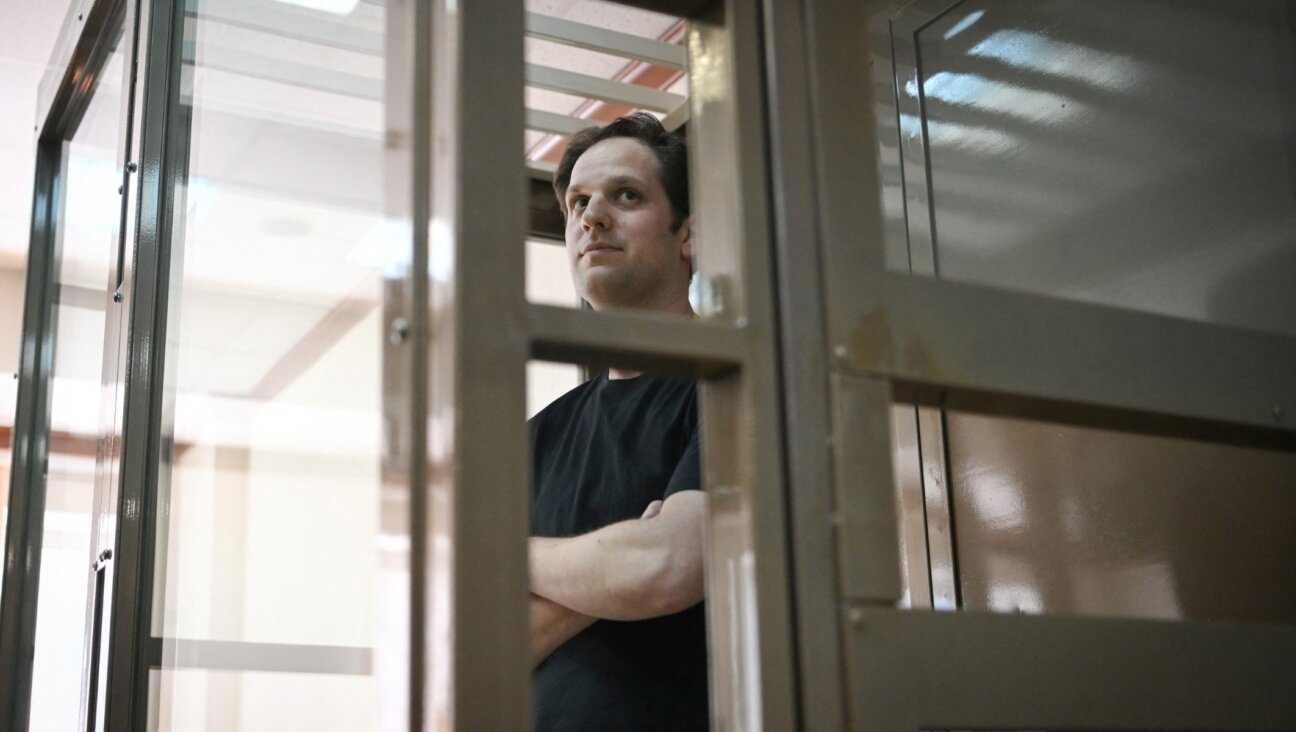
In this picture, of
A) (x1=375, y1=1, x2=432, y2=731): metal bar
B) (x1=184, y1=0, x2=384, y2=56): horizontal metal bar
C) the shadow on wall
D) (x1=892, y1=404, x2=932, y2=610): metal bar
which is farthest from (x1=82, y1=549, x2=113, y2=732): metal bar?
the shadow on wall

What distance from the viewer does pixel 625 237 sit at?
61.0 inches

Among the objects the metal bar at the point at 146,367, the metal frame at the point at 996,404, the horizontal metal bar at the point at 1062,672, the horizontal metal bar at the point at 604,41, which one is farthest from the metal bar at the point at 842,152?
the metal bar at the point at 146,367

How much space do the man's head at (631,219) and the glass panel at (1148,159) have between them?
1.29 feet

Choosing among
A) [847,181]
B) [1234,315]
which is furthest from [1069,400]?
[1234,315]

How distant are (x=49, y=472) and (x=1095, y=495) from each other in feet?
5.27

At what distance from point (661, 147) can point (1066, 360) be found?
917 mm

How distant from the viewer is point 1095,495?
1231 millimetres

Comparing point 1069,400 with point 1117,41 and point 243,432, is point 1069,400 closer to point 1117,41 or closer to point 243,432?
point 1117,41

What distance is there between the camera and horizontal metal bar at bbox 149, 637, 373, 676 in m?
1.07

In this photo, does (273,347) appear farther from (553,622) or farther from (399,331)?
(399,331)

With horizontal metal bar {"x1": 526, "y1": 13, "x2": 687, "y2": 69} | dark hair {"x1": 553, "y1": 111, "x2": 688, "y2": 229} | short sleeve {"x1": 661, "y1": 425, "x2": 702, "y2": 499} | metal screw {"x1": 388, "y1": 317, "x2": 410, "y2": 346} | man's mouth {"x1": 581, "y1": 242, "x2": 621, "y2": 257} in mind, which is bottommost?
metal screw {"x1": 388, "y1": 317, "x2": 410, "y2": 346}

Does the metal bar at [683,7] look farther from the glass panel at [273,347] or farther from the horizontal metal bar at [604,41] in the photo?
the horizontal metal bar at [604,41]

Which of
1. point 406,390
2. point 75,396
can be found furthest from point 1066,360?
point 75,396

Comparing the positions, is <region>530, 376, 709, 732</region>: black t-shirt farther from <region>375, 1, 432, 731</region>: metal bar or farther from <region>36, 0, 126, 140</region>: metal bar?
<region>36, 0, 126, 140</region>: metal bar
